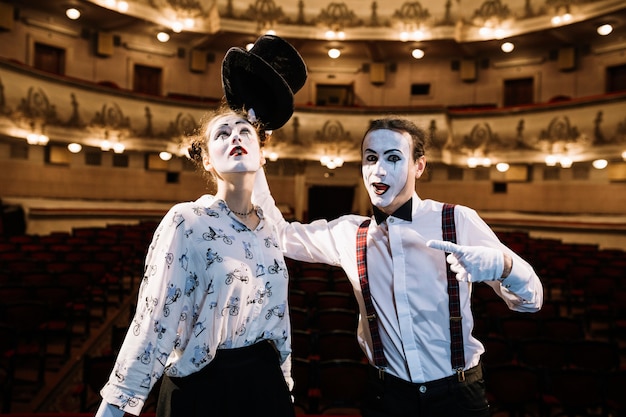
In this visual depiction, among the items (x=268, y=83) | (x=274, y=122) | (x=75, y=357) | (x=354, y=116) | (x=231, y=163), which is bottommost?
(x=75, y=357)

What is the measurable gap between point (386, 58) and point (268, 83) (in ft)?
60.8

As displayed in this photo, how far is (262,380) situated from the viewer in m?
1.72

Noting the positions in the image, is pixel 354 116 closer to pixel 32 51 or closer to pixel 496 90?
pixel 496 90

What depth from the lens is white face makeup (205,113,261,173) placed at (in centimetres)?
185

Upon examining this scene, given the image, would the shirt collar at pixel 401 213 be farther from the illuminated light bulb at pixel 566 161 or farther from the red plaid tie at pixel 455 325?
the illuminated light bulb at pixel 566 161

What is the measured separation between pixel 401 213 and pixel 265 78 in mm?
773

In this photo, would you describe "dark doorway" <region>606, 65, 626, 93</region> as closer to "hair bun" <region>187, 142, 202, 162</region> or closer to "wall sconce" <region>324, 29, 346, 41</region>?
"wall sconce" <region>324, 29, 346, 41</region>

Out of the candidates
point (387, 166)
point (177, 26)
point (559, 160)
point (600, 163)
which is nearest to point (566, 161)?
point (559, 160)

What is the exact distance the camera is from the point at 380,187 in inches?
75.9

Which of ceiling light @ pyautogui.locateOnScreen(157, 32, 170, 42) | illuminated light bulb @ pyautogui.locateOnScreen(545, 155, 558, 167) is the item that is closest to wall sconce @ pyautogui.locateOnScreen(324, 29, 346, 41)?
ceiling light @ pyautogui.locateOnScreen(157, 32, 170, 42)

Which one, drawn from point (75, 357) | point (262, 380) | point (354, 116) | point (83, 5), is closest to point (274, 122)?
point (262, 380)

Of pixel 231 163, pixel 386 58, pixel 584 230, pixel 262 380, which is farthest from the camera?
pixel 386 58

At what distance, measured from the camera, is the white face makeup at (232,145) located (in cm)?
185

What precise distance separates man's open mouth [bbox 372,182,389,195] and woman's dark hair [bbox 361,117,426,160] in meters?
0.20
